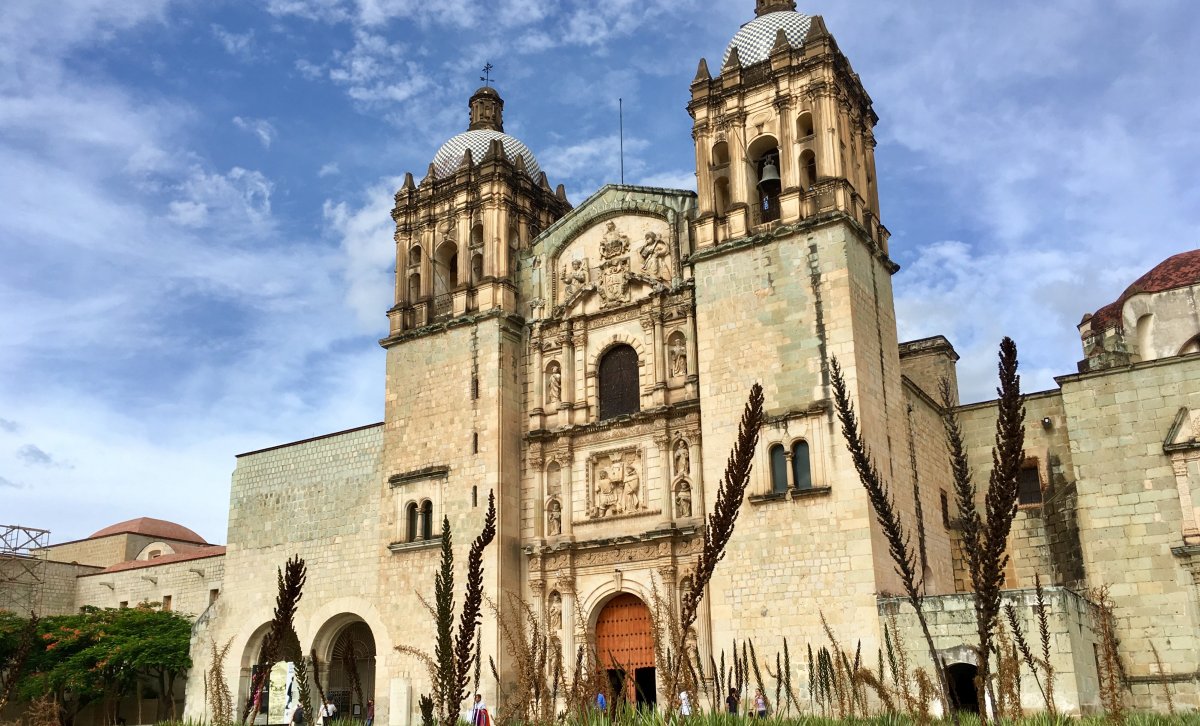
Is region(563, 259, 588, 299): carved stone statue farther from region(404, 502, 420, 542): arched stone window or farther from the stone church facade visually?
region(404, 502, 420, 542): arched stone window

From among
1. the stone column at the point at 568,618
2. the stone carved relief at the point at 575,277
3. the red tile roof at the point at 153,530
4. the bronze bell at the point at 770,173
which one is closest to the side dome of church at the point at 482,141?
the stone carved relief at the point at 575,277

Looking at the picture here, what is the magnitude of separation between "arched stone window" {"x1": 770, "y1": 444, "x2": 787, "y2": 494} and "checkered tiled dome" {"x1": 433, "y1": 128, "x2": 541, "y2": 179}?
11.0 metres

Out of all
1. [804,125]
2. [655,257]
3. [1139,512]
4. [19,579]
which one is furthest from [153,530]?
[1139,512]

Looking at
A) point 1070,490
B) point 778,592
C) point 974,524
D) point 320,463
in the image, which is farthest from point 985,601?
point 320,463

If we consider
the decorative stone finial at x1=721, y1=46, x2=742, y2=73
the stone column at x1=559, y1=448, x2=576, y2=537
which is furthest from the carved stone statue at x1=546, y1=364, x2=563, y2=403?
the decorative stone finial at x1=721, y1=46, x2=742, y2=73

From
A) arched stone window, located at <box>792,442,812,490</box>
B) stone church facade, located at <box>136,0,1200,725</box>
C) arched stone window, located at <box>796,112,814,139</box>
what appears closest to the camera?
stone church facade, located at <box>136,0,1200,725</box>

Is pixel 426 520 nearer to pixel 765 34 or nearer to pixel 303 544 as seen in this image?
pixel 303 544

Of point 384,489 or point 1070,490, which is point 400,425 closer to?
point 384,489

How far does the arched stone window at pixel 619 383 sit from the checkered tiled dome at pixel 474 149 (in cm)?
638

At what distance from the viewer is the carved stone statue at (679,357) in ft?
71.9

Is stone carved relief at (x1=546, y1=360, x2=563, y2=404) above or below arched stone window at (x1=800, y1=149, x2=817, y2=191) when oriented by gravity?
below

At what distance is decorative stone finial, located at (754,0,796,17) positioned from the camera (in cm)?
2433

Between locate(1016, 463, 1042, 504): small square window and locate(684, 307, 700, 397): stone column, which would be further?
locate(1016, 463, 1042, 504): small square window

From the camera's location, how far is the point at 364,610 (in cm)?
2398
